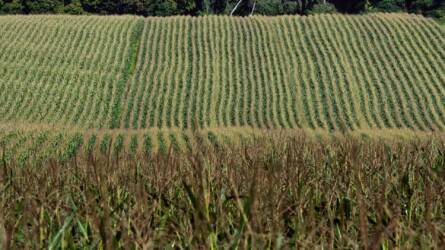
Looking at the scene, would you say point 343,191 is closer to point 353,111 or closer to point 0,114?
point 353,111

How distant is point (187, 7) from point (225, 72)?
43.3 meters

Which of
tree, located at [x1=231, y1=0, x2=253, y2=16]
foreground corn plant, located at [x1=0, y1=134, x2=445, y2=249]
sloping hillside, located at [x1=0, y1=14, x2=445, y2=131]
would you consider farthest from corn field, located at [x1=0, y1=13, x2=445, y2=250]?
tree, located at [x1=231, y1=0, x2=253, y2=16]

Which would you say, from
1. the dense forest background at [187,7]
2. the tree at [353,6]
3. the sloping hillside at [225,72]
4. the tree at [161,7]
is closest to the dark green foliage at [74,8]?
the dense forest background at [187,7]

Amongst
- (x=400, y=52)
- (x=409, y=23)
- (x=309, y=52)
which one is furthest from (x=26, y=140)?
(x=409, y=23)

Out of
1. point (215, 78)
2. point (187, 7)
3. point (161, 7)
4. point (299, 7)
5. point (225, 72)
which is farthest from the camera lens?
point (299, 7)

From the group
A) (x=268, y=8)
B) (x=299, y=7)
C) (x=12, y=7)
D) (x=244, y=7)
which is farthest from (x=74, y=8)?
(x=299, y=7)

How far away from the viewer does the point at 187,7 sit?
82.8 metres

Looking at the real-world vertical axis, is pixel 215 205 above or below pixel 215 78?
above

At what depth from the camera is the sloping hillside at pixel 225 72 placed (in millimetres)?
34781

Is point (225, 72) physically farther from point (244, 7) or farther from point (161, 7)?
point (244, 7)

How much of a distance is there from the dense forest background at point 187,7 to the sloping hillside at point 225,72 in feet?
94.9

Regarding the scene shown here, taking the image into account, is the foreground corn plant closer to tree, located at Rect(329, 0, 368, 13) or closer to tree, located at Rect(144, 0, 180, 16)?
tree, located at Rect(144, 0, 180, 16)

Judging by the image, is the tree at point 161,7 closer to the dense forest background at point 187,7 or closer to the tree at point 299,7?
the dense forest background at point 187,7

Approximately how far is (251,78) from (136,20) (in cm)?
1748
